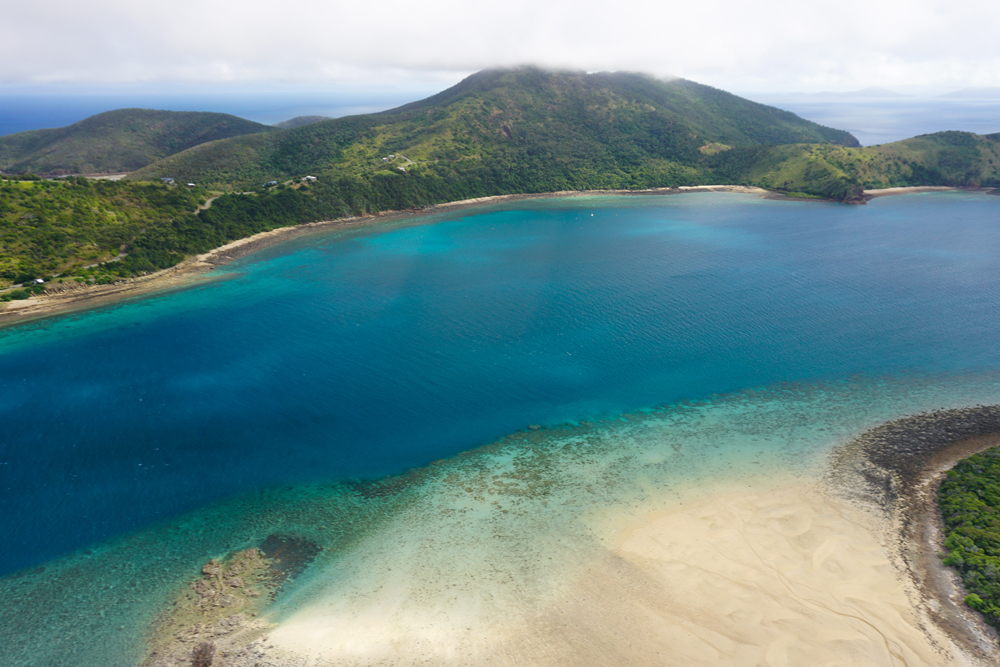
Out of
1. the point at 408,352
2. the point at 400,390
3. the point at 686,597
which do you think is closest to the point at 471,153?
the point at 408,352

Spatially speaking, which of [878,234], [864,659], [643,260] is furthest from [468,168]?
[864,659]

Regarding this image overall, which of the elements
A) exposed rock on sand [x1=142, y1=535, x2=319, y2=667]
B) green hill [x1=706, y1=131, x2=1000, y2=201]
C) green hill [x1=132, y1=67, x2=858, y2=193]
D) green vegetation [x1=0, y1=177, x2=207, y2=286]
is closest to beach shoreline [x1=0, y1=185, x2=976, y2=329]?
green vegetation [x1=0, y1=177, x2=207, y2=286]

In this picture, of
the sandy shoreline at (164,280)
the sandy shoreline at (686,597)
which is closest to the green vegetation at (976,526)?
the sandy shoreline at (686,597)

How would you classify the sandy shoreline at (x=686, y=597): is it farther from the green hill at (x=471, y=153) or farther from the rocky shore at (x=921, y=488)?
the green hill at (x=471, y=153)

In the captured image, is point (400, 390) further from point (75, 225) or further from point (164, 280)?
point (75, 225)

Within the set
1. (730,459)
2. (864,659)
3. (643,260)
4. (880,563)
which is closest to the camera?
(864,659)

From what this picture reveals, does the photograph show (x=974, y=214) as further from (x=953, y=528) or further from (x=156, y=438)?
(x=156, y=438)

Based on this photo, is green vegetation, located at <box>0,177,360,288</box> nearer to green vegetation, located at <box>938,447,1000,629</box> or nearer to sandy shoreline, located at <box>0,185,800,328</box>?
sandy shoreline, located at <box>0,185,800,328</box>
